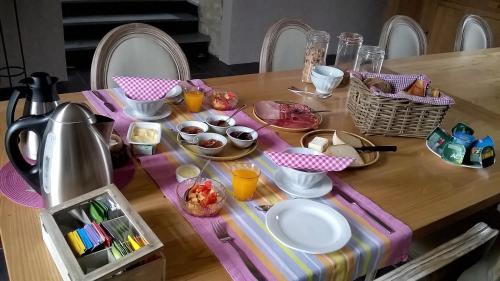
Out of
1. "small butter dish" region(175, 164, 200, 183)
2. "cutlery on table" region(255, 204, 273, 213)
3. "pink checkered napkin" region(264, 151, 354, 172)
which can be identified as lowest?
"cutlery on table" region(255, 204, 273, 213)

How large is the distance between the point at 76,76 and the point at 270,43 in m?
2.14

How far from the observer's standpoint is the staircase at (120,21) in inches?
143

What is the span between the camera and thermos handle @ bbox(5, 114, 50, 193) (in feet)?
2.49

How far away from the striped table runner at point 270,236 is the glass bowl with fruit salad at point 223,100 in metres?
0.27

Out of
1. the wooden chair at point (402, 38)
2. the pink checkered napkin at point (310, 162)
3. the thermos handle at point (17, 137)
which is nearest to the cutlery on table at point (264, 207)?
the pink checkered napkin at point (310, 162)

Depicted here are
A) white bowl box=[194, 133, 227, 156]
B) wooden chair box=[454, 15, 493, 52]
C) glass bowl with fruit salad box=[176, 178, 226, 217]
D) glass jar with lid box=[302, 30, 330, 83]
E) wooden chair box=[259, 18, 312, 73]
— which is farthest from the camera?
wooden chair box=[454, 15, 493, 52]

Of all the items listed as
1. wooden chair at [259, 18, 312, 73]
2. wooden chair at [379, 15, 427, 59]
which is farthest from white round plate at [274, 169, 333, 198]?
wooden chair at [379, 15, 427, 59]

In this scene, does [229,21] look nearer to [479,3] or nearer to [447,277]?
[479,3]

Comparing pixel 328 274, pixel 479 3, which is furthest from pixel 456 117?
pixel 479 3

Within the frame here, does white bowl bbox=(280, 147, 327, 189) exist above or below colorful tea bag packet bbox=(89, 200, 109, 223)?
below

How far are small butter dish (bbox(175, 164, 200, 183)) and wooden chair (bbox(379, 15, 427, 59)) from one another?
1.71 m

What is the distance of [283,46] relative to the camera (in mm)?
1931

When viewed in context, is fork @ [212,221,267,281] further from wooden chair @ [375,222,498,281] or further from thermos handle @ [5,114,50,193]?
thermos handle @ [5,114,50,193]

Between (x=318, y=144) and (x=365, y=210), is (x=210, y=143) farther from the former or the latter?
(x=365, y=210)
